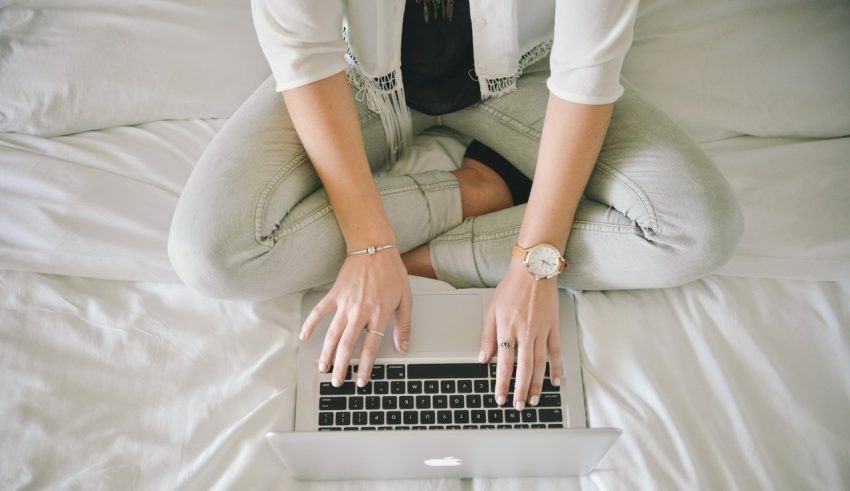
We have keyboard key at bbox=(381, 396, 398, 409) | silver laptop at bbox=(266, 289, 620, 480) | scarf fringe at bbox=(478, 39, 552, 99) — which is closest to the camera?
silver laptop at bbox=(266, 289, 620, 480)

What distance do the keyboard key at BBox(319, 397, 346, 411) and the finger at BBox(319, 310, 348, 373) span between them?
0.04 m

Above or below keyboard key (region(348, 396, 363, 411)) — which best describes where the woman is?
above

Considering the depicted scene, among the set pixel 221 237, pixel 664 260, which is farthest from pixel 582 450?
pixel 221 237

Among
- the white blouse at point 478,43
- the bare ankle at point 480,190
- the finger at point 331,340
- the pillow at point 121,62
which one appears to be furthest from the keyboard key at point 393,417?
the pillow at point 121,62

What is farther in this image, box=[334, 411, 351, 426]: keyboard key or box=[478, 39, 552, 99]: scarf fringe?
box=[478, 39, 552, 99]: scarf fringe

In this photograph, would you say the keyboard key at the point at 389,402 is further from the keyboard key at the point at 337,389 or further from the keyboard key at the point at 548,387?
the keyboard key at the point at 548,387

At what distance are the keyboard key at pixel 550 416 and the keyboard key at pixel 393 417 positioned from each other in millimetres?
213

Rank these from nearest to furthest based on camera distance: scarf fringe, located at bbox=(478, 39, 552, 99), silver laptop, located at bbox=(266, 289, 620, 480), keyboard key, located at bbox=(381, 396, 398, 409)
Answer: silver laptop, located at bbox=(266, 289, 620, 480) < keyboard key, located at bbox=(381, 396, 398, 409) < scarf fringe, located at bbox=(478, 39, 552, 99)

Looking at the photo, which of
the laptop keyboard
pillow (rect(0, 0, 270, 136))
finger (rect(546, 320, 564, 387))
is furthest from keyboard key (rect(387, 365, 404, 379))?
pillow (rect(0, 0, 270, 136))

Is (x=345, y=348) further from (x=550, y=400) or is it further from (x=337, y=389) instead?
(x=550, y=400)

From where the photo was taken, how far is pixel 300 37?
2.84 ft

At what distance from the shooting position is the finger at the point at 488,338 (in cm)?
89

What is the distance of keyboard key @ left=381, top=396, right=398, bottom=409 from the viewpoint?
89 cm

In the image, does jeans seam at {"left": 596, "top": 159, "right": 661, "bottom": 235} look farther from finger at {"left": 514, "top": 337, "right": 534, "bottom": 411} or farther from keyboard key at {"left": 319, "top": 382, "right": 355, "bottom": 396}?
keyboard key at {"left": 319, "top": 382, "right": 355, "bottom": 396}
